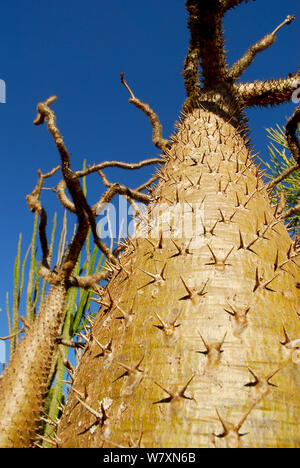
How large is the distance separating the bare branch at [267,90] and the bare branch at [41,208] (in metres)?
2.94

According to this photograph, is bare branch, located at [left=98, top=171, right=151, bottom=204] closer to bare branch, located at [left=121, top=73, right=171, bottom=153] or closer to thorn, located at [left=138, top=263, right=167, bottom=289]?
bare branch, located at [left=121, top=73, right=171, bottom=153]

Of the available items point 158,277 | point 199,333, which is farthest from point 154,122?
point 199,333

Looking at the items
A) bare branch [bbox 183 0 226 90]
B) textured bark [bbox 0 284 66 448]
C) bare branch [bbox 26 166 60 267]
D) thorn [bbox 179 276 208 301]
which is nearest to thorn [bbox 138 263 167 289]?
thorn [bbox 179 276 208 301]

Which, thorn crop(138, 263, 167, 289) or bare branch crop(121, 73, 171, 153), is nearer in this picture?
thorn crop(138, 263, 167, 289)

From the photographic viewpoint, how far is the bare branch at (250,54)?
271 centimetres

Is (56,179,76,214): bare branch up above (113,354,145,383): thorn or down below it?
above

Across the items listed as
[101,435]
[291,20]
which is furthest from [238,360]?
[291,20]

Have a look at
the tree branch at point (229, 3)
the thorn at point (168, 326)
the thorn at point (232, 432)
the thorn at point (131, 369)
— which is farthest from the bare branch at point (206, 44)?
the thorn at point (232, 432)

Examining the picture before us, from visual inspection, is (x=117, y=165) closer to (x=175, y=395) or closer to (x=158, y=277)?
(x=158, y=277)

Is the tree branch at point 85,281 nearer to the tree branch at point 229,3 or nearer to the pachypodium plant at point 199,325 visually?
the pachypodium plant at point 199,325

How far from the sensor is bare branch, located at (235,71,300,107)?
2668 mm

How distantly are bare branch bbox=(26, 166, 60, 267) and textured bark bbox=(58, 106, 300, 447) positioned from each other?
325cm
